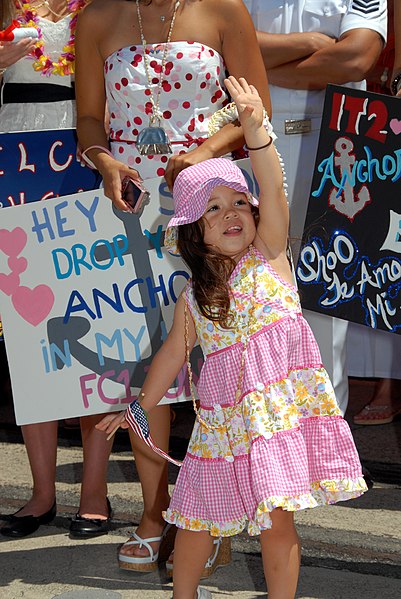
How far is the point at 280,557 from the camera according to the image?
3.33 metres

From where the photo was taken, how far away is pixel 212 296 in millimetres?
3439

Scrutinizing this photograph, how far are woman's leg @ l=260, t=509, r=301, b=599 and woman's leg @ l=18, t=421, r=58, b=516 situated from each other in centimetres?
128

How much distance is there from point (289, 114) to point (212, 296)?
1.35 metres

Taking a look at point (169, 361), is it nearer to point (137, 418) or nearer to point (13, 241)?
point (137, 418)

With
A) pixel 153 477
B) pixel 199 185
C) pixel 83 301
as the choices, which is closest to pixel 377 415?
pixel 153 477

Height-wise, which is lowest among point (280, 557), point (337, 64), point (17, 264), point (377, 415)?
point (377, 415)

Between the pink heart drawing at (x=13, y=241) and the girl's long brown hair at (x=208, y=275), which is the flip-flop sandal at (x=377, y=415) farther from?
the girl's long brown hair at (x=208, y=275)

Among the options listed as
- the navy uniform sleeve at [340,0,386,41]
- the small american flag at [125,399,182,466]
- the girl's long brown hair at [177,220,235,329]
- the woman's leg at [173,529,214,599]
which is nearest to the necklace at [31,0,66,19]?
the navy uniform sleeve at [340,0,386,41]

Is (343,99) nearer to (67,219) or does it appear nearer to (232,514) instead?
(67,219)

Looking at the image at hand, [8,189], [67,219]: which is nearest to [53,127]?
[8,189]

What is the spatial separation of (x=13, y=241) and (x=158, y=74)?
732 millimetres

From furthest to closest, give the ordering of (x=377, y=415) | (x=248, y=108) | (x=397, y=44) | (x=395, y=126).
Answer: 1. (x=377, y=415)
2. (x=397, y=44)
3. (x=395, y=126)
4. (x=248, y=108)

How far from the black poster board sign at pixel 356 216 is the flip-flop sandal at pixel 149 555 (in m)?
0.88

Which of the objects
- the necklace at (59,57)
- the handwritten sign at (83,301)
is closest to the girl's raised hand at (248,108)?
the handwritten sign at (83,301)
